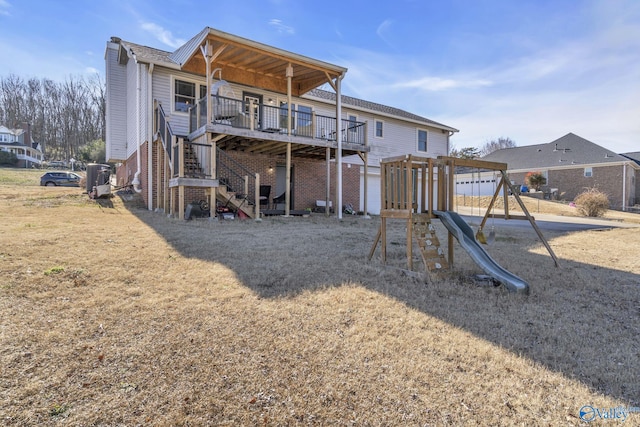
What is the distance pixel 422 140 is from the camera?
20219 mm

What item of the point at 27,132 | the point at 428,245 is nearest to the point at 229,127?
the point at 428,245

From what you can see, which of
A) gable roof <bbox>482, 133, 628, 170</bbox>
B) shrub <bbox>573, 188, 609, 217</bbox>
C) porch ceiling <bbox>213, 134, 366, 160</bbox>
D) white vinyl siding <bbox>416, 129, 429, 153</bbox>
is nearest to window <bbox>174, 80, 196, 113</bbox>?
porch ceiling <bbox>213, 134, 366, 160</bbox>

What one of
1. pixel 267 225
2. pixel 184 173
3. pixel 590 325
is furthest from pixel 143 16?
pixel 590 325

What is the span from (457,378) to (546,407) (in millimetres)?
519

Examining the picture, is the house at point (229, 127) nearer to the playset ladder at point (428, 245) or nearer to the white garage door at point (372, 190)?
the white garage door at point (372, 190)

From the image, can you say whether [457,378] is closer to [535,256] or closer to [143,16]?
→ [535,256]

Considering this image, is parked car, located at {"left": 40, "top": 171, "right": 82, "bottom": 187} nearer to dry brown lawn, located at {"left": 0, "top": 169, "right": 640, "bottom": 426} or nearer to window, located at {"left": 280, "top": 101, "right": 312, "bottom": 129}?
window, located at {"left": 280, "top": 101, "right": 312, "bottom": 129}

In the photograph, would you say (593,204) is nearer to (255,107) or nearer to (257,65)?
(255,107)

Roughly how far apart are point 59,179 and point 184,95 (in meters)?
16.7

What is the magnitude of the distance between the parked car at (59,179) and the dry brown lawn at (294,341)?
21.9 metres

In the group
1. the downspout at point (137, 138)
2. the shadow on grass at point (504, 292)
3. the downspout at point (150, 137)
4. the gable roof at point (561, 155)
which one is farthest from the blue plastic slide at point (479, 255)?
the gable roof at point (561, 155)

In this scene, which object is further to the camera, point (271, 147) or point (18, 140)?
point (18, 140)

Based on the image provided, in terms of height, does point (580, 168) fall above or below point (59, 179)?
above

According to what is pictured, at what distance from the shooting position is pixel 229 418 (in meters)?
1.97
